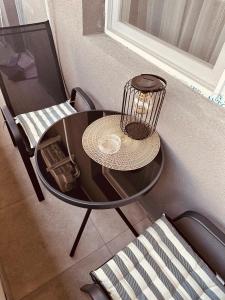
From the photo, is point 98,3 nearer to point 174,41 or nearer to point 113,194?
point 174,41

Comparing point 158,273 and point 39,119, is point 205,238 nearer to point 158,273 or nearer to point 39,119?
point 158,273

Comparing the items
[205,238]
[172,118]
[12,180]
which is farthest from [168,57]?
[12,180]

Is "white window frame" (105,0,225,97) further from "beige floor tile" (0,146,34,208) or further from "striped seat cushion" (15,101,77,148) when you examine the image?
"beige floor tile" (0,146,34,208)

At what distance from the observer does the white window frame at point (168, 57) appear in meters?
0.87

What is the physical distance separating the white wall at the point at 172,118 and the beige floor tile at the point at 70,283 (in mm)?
522

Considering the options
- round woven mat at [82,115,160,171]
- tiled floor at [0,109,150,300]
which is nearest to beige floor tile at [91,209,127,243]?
tiled floor at [0,109,150,300]

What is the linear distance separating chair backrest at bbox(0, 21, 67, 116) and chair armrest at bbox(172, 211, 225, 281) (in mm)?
1271

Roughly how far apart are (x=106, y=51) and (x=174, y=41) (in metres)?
0.38

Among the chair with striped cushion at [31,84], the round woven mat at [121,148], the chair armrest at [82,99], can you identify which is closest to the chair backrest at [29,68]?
the chair with striped cushion at [31,84]

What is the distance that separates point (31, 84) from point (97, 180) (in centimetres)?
98

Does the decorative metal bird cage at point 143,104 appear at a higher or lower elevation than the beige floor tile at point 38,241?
higher

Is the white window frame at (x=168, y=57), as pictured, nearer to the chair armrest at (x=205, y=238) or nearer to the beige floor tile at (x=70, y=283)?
the chair armrest at (x=205, y=238)

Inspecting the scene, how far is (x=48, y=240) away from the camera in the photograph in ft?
4.31

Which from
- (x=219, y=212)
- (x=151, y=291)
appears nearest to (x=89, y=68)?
(x=219, y=212)
